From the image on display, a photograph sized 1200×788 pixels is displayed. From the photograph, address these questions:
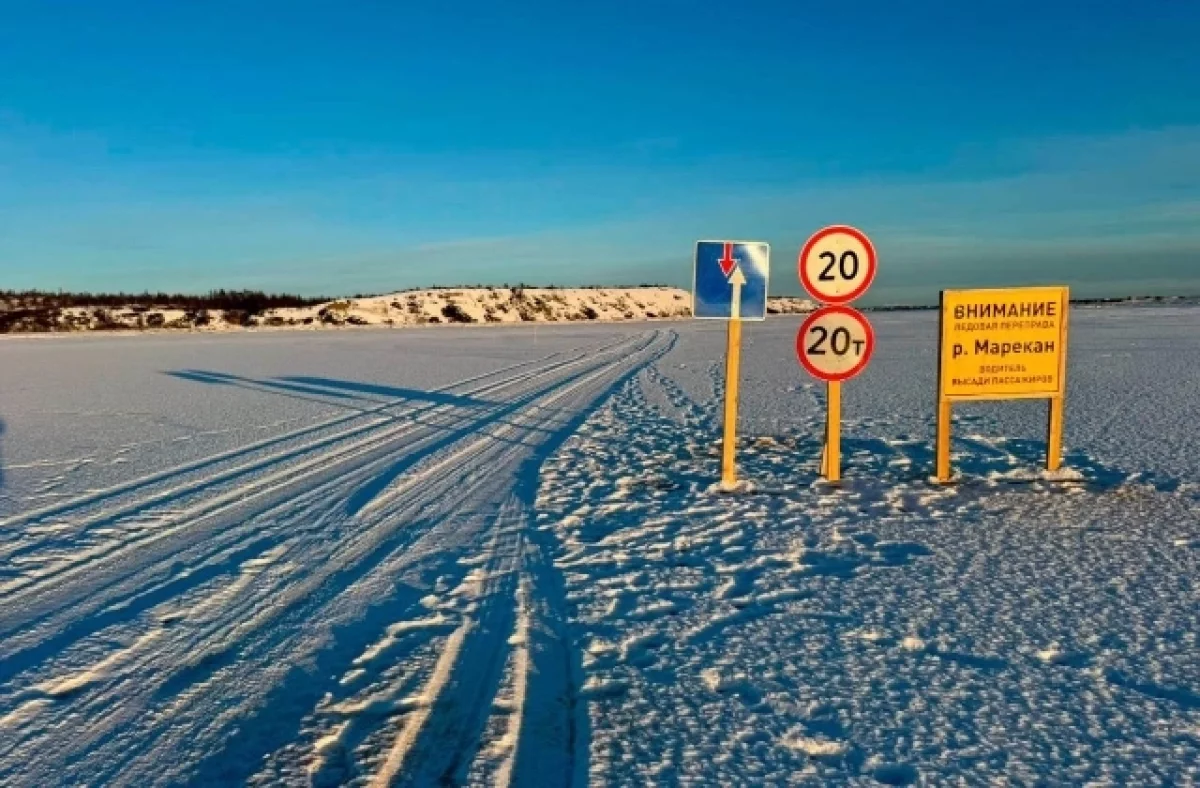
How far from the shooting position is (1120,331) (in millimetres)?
33625

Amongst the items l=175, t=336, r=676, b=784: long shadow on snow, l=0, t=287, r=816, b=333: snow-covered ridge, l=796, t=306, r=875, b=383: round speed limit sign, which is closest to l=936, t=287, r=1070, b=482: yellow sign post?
l=796, t=306, r=875, b=383: round speed limit sign

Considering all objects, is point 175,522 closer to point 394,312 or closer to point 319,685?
point 319,685

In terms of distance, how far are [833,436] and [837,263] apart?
1.58 metres

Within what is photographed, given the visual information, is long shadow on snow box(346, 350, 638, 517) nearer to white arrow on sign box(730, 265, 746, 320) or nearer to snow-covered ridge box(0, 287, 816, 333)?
white arrow on sign box(730, 265, 746, 320)

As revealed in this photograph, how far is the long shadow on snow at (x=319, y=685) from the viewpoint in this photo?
313cm

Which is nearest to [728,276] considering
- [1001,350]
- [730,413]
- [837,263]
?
[837,263]

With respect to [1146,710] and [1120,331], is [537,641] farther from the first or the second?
[1120,331]

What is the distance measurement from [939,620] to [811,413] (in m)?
8.00

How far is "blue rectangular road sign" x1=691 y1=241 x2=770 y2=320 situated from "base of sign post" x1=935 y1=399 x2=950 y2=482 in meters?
1.94

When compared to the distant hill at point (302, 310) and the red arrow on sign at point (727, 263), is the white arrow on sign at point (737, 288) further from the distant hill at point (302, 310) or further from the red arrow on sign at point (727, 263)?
the distant hill at point (302, 310)

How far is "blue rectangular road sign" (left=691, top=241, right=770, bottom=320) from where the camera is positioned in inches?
280

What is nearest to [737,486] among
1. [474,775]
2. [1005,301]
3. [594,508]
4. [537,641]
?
[594,508]

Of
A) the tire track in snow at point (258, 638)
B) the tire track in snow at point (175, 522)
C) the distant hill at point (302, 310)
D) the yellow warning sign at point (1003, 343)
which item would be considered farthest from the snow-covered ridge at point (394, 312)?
the tire track in snow at point (258, 638)

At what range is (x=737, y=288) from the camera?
7168mm
